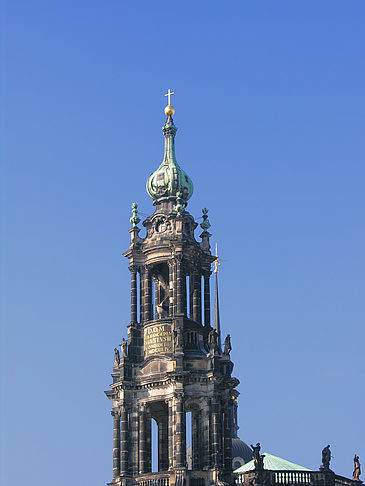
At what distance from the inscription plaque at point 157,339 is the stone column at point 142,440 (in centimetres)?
377

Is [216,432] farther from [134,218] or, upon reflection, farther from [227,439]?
[134,218]

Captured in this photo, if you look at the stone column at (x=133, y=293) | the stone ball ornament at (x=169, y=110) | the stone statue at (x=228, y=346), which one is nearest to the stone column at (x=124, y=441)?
the stone column at (x=133, y=293)

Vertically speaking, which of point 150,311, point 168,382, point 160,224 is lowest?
point 168,382

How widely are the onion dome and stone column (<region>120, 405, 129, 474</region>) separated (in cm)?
1521

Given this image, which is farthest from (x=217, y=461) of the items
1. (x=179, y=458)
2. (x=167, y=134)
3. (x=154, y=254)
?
(x=167, y=134)

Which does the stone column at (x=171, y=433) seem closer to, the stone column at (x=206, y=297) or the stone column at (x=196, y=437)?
the stone column at (x=196, y=437)

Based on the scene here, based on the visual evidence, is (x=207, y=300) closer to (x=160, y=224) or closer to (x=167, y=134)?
(x=160, y=224)

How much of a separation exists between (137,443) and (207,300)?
1096cm

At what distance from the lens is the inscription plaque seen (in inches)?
3398

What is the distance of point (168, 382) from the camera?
84.7m

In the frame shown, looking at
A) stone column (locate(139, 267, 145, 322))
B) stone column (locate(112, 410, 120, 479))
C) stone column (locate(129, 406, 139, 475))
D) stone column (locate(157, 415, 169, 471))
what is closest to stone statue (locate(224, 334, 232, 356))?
stone column (locate(139, 267, 145, 322))

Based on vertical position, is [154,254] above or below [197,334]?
above

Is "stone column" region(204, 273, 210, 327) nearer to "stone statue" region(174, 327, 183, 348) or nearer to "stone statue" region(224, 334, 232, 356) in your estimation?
"stone statue" region(224, 334, 232, 356)

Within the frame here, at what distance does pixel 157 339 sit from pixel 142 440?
6480 mm
